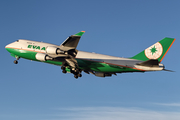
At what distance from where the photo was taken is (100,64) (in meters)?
38.4

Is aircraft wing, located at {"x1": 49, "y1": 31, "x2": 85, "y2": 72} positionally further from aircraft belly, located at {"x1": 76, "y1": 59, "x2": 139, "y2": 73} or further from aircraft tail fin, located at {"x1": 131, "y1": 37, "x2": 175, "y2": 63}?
aircraft tail fin, located at {"x1": 131, "y1": 37, "x2": 175, "y2": 63}

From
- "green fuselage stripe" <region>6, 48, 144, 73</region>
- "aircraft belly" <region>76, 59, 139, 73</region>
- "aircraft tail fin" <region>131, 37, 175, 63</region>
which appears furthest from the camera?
"aircraft tail fin" <region>131, 37, 175, 63</region>

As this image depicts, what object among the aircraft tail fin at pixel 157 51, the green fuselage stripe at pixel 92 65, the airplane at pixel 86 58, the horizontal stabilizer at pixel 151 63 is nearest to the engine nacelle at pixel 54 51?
the airplane at pixel 86 58

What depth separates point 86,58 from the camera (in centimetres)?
3912

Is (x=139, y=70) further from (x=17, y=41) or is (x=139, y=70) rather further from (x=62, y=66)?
(x=17, y=41)

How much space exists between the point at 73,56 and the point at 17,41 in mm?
13135

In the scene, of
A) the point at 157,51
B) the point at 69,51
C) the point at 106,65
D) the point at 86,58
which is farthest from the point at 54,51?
the point at 157,51

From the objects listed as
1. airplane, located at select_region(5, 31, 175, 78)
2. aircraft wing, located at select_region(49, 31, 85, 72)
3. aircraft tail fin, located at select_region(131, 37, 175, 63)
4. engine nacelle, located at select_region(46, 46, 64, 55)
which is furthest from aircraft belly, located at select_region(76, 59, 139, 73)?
engine nacelle, located at select_region(46, 46, 64, 55)

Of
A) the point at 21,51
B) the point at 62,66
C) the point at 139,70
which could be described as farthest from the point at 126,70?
the point at 21,51

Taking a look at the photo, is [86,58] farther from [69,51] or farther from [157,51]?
[157,51]

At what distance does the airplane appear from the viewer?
3456 centimetres

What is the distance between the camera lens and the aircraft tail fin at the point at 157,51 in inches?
1463

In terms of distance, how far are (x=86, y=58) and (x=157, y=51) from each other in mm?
11445

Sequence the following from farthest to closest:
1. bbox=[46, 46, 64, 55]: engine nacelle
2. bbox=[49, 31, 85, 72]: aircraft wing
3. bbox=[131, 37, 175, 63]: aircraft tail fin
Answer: bbox=[131, 37, 175, 63]: aircraft tail fin → bbox=[46, 46, 64, 55]: engine nacelle → bbox=[49, 31, 85, 72]: aircraft wing
